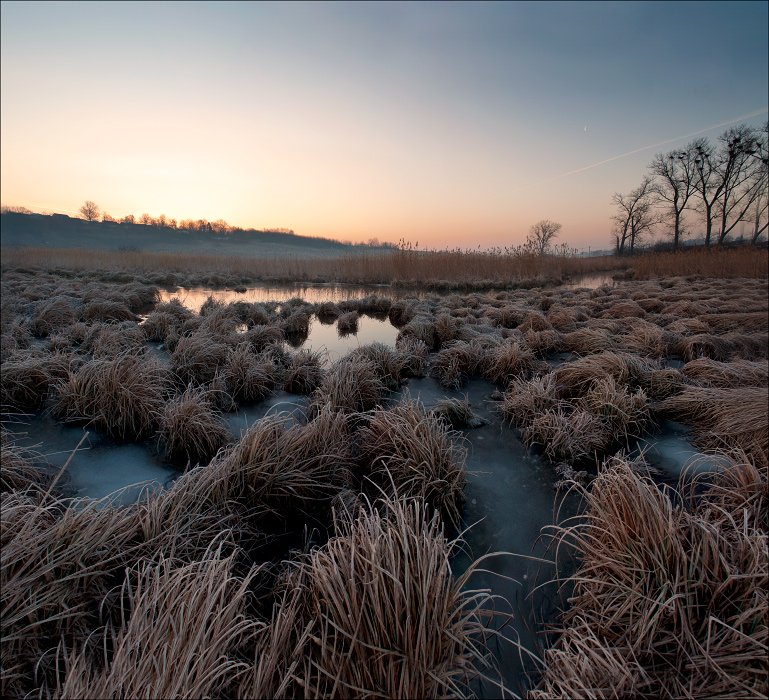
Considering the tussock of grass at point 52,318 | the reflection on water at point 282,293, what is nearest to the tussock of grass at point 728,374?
the reflection on water at point 282,293

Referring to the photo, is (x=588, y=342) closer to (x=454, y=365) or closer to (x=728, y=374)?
(x=728, y=374)

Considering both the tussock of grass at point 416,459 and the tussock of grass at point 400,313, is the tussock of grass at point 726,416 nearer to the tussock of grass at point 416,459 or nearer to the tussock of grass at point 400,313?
the tussock of grass at point 416,459

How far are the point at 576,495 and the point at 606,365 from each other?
2.13 metres

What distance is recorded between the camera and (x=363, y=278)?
61.0 feet

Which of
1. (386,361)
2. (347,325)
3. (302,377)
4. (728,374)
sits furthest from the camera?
(347,325)

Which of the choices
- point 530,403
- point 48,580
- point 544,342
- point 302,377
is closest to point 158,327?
point 302,377

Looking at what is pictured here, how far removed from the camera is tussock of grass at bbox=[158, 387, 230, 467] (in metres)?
3.21

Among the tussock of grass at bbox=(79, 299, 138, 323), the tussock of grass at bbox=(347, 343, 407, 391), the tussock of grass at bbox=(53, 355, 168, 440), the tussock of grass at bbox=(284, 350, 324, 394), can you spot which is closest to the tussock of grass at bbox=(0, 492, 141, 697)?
the tussock of grass at bbox=(53, 355, 168, 440)

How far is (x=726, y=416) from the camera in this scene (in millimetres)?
3107

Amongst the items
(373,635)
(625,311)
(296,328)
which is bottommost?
(373,635)

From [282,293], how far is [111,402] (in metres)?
12.5

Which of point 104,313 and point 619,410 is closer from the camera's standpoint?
point 619,410

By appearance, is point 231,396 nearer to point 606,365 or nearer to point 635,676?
point 635,676

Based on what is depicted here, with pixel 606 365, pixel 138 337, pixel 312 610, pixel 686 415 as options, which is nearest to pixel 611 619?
pixel 312 610
